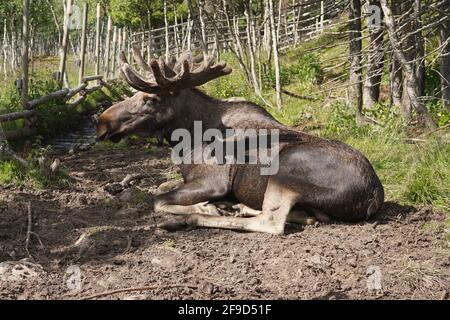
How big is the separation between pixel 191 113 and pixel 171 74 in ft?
1.63

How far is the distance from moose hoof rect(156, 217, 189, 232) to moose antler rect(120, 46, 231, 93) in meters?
1.58

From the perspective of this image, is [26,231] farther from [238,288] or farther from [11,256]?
[238,288]

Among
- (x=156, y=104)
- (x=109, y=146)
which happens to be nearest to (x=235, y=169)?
(x=156, y=104)

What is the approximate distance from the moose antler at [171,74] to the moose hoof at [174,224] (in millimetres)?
1582

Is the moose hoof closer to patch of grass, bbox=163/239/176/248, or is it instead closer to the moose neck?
patch of grass, bbox=163/239/176/248

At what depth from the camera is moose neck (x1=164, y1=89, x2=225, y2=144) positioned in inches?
273

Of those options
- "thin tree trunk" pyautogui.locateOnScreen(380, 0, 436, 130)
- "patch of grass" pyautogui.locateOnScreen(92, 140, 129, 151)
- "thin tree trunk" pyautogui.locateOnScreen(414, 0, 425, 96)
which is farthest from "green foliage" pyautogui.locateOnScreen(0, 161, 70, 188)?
"thin tree trunk" pyautogui.locateOnScreen(414, 0, 425, 96)

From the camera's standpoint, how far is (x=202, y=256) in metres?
5.04

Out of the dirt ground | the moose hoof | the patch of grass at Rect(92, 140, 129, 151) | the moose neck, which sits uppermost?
the moose neck

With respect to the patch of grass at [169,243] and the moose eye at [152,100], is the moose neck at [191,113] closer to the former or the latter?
the moose eye at [152,100]

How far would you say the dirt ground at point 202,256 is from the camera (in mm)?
4352

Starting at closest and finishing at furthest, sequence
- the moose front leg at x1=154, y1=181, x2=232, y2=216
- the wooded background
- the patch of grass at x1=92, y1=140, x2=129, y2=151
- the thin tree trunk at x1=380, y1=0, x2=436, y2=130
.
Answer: the moose front leg at x1=154, y1=181, x2=232, y2=216, the thin tree trunk at x1=380, y1=0, x2=436, y2=130, the wooded background, the patch of grass at x1=92, y1=140, x2=129, y2=151

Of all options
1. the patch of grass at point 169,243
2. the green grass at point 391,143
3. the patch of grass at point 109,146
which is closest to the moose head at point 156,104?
the patch of grass at point 169,243
